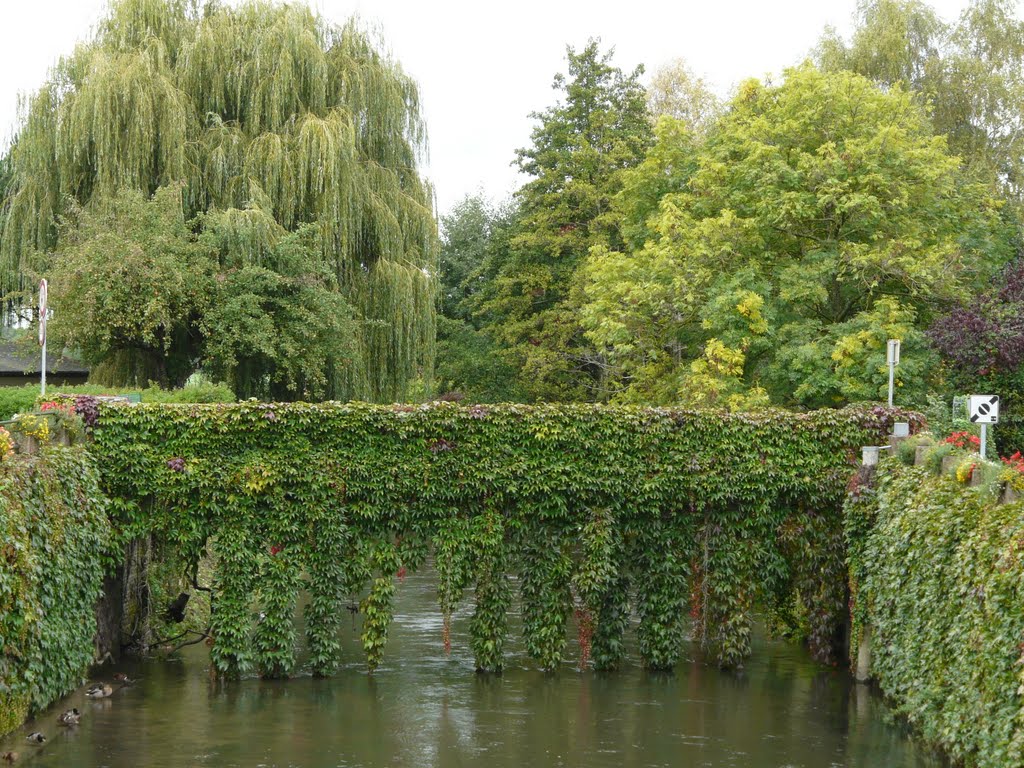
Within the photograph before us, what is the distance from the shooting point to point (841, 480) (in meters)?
19.6

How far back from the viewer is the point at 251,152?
2939cm

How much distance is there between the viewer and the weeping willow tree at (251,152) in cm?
2873

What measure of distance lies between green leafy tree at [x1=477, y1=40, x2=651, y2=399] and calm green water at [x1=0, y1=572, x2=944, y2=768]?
17786 millimetres

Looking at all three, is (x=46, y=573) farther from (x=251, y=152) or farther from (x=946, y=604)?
(x=251, y=152)

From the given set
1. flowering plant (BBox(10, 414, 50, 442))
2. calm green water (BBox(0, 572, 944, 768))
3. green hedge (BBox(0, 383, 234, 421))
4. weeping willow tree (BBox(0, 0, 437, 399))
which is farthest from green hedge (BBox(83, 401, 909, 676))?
weeping willow tree (BBox(0, 0, 437, 399))

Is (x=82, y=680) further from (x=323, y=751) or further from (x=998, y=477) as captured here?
(x=998, y=477)

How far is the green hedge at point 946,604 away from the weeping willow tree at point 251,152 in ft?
49.4

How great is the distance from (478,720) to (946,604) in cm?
658

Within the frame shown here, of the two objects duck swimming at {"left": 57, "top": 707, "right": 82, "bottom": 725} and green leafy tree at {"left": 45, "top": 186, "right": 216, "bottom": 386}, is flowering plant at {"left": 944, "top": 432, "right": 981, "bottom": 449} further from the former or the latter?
green leafy tree at {"left": 45, "top": 186, "right": 216, "bottom": 386}

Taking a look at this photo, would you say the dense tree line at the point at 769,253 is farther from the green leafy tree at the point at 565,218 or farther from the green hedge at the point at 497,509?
the green hedge at the point at 497,509

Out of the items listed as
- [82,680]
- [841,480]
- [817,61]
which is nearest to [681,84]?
[817,61]

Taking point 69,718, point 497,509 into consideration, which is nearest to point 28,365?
point 497,509

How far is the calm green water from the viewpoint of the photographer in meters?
14.9

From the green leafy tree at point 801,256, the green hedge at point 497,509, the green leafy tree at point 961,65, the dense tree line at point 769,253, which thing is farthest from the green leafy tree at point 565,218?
the green hedge at point 497,509
